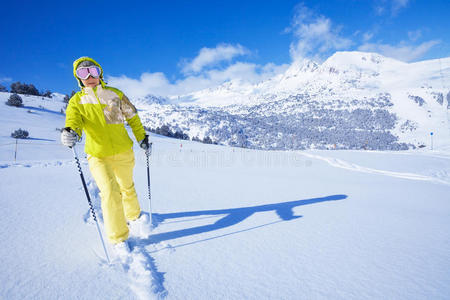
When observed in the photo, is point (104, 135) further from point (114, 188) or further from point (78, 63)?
point (78, 63)

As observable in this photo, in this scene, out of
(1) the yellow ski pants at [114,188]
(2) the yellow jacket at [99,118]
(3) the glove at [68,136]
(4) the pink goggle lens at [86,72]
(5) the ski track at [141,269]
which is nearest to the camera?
(5) the ski track at [141,269]

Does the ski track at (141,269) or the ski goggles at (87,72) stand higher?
the ski goggles at (87,72)

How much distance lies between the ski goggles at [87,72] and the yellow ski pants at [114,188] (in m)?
0.98

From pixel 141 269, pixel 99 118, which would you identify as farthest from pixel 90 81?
pixel 141 269

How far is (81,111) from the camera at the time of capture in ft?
7.88

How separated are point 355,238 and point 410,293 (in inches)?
37.1

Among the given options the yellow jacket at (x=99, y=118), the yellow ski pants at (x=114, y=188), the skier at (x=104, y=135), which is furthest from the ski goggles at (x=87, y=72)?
the yellow ski pants at (x=114, y=188)

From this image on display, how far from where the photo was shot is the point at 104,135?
2467 millimetres

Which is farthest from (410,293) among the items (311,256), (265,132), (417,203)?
(265,132)

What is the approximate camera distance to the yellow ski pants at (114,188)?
221cm

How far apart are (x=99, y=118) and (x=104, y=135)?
0.68 feet

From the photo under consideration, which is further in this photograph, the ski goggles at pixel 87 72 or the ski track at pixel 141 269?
the ski goggles at pixel 87 72

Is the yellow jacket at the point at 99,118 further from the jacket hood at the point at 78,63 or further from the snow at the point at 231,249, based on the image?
the snow at the point at 231,249

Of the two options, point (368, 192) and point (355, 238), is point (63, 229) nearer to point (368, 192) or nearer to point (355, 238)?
point (355, 238)
